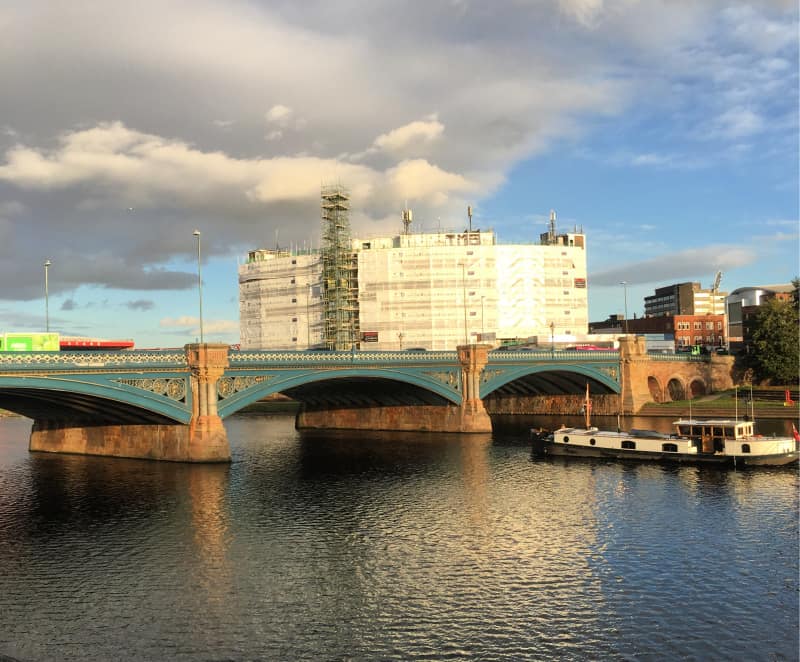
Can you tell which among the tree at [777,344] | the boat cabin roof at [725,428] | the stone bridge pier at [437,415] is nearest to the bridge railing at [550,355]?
the stone bridge pier at [437,415]

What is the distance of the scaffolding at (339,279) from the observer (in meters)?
157

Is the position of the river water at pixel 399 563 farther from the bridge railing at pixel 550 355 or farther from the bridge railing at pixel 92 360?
the bridge railing at pixel 550 355

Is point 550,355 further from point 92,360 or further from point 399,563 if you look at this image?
point 399,563

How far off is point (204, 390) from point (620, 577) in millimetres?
40886

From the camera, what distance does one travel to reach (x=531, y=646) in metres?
28.0

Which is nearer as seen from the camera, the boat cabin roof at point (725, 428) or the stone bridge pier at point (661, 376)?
the boat cabin roof at point (725, 428)

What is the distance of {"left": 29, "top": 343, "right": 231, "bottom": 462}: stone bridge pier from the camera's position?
214ft

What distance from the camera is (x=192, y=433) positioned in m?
66.1

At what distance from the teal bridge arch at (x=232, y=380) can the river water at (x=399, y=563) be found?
20.5ft

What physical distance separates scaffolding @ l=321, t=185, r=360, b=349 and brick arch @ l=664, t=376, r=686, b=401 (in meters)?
61.9

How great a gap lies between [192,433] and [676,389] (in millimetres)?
96298

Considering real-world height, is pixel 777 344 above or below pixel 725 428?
above

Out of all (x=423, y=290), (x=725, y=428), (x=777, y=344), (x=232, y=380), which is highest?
(x=423, y=290)

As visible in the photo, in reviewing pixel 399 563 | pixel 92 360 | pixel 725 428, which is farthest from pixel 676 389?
pixel 399 563
